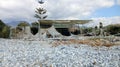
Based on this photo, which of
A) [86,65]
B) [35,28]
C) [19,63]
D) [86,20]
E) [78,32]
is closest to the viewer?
[86,65]

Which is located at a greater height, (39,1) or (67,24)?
(39,1)

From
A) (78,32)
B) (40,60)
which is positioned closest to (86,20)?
(78,32)

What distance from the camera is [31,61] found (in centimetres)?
717

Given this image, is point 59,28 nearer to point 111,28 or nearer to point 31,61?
point 111,28

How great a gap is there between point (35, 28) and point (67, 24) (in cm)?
391

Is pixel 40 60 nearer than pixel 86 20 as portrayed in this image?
Yes

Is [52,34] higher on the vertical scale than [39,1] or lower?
lower

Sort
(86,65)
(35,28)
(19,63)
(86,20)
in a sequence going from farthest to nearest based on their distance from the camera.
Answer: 1. (35,28)
2. (86,20)
3. (19,63)
4. (86,65)

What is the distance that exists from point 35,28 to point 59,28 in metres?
3.21

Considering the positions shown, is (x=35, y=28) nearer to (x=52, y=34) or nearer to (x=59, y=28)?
(x=59, y=28)

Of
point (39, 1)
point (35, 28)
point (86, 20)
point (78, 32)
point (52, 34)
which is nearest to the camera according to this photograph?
point (52, 34)

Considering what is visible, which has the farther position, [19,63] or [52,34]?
[52,34]

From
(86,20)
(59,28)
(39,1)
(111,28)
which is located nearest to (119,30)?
(111,28)

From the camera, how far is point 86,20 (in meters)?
28.0
